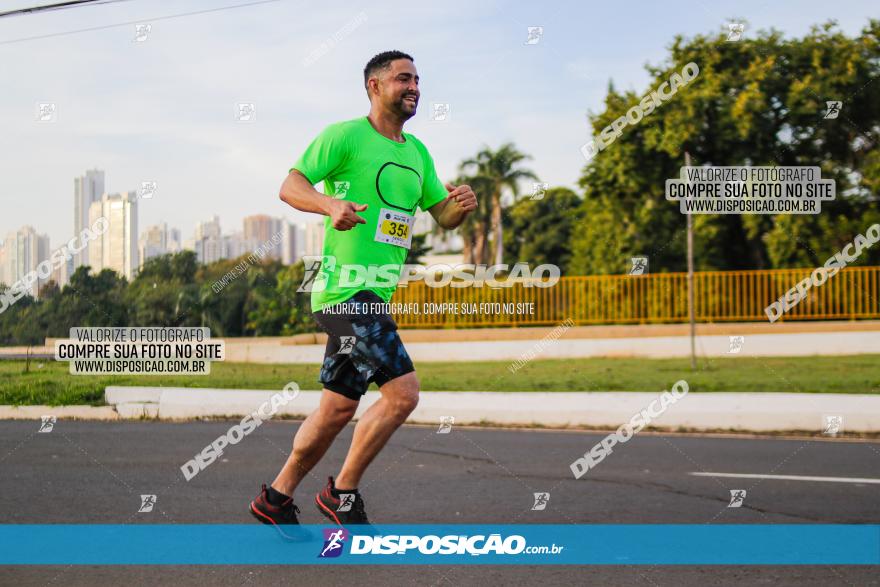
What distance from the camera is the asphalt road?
141 inches

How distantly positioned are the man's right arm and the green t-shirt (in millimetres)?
61

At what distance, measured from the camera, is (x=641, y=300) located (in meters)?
19.4

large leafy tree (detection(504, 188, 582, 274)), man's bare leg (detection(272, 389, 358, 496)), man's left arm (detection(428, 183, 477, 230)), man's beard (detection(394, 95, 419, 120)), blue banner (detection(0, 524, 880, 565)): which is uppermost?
large leafy tree (detection(504, 188, 582, 274))

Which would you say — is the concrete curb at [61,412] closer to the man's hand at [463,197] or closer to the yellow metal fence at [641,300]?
the man's hand at [463,197]

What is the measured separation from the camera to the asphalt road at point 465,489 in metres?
3.58

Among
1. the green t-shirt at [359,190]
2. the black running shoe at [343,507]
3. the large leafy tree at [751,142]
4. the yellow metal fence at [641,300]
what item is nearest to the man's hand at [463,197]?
the green t-shirt at [359,190]

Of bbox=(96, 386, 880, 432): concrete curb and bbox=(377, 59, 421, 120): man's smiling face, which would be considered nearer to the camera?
bbox=(377, 59, 421, 120): man's smiling face

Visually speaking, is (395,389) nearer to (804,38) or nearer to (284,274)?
(284,274)

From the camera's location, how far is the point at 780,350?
55.6 feet

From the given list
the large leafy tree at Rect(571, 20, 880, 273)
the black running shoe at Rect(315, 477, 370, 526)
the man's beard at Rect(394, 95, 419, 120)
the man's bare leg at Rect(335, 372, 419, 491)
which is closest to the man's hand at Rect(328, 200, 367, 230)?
the man's beard at Rect(394, 95, 419, 120)

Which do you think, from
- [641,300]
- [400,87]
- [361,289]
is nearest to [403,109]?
[400,87]

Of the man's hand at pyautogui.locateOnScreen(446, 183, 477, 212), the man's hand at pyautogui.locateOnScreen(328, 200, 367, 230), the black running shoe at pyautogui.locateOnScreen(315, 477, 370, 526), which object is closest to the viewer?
the man's hand at pyautogui.locateOnScreen(328, 200, 367, 230)

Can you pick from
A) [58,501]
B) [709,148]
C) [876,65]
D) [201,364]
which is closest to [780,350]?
[709,148]

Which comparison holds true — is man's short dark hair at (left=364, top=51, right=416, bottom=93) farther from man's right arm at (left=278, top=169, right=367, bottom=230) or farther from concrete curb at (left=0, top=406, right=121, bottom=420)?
concrete curb at (left=0, top=406, right=121, bottom=420)
